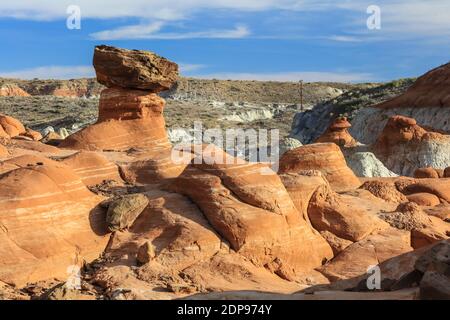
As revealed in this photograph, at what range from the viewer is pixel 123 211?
12.7 metres

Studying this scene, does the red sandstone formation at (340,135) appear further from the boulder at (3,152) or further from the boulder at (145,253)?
the boulder at (145,253)

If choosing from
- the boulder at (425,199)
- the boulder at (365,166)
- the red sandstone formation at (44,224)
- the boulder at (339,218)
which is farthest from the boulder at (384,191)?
the red sandstone formation at (44,224)

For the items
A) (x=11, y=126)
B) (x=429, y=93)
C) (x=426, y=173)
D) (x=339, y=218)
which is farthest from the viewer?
(x=429, y=93)

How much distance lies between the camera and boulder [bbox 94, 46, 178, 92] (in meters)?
18.7

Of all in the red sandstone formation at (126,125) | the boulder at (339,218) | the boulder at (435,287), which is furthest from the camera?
the red sandstone formation at (126,125)

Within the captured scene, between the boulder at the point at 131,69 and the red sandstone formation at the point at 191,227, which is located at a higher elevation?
the boulder at the point at 131,69

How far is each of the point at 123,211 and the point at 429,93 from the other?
30.2 meters

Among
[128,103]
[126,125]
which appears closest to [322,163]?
[126,125]

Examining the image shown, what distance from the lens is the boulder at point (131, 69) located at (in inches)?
736

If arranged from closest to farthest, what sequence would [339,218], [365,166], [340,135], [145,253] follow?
[145,253] < [339,218] < [365,166] < [340,135]

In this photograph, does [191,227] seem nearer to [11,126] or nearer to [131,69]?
[131,69]

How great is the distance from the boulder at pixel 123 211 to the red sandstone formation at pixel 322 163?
660 centimetres

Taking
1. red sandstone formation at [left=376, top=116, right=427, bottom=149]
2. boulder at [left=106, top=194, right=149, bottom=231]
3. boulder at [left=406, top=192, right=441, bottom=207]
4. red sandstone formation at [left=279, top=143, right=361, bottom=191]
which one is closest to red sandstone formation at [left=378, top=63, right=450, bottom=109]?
red sandstone formation at [left=376, top=116, right=427, bottom=149]
